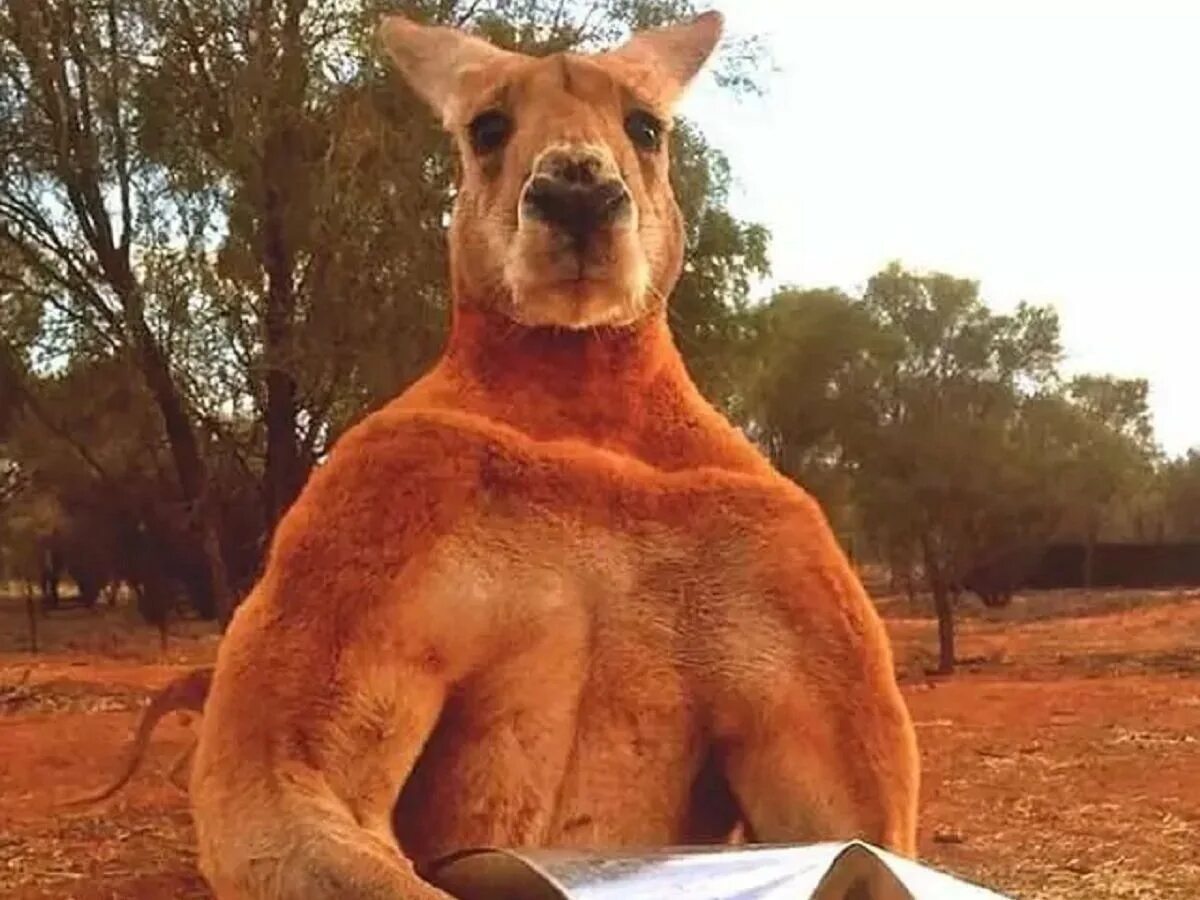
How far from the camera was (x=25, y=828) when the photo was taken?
30.9 ft

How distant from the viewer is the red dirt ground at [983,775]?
804 cm

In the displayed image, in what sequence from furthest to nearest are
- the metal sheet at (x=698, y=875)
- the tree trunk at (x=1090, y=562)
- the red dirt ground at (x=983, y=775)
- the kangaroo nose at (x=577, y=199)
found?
the tree trunk at (x=1090, y=562) → the red dirt ground at (x=983, y=775) → the kangaroo nose at (x=577, y=199) → the metal sheet at (x=698, y=875)

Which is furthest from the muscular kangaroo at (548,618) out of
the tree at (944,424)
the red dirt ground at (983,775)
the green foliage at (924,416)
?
the tree at (944,424)

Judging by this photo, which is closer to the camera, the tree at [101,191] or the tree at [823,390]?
the tree at [101,191]

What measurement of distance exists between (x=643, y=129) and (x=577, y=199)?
27 centimetres

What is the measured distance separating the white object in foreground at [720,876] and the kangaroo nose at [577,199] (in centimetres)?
63

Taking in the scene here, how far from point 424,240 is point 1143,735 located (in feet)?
22.1

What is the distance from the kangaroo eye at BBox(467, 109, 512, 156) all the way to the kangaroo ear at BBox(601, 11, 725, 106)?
0.56 feet

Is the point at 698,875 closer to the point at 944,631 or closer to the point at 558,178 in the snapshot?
the point at 558,178

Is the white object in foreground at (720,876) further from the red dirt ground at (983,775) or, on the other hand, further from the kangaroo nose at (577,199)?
the red dirt ground at (983,775)

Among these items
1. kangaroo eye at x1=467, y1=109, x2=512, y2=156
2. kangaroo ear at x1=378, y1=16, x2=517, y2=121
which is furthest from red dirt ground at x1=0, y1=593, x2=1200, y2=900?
kangaroo eye at x1=467, y1=109, x2=512, y2=156

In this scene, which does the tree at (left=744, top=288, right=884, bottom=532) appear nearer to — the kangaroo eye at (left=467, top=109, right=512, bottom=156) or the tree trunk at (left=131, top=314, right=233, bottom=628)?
the tree trunk at (left=131, top=314, right=233, bottom=628)

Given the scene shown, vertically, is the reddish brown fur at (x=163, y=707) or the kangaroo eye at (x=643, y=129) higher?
the kangaroo eye at (x=643, y=129)

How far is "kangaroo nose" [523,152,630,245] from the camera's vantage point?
184 cm
